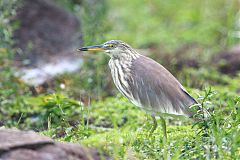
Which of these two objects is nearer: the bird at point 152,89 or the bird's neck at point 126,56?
the bird at point 152,89

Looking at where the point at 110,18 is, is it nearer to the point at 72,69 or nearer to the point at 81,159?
the point at 72,69

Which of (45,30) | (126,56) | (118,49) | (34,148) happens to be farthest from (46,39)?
(34,148)

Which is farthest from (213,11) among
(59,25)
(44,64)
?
(44,64)

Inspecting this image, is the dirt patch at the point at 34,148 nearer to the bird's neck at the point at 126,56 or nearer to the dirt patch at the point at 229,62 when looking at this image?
the bird's neck at the point at 126,56

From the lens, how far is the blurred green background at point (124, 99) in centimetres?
559

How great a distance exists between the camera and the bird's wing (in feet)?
20.3

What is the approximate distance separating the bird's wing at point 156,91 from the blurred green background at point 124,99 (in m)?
0.26

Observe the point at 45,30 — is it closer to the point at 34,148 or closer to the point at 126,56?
the point at 126,56

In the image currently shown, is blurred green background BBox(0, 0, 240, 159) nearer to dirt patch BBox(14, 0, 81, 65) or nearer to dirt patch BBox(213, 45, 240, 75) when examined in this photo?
dirt patch BBox(213, 45, 240, 75)

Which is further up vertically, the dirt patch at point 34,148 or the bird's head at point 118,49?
the bird's head at point 118,49

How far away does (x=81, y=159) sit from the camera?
4.85 meters

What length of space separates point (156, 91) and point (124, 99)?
962mm

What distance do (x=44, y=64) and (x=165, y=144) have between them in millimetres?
5161

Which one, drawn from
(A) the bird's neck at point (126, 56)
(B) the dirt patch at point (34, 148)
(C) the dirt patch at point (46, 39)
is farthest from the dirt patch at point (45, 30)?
(B) the dirt patch at point (34, 148)
